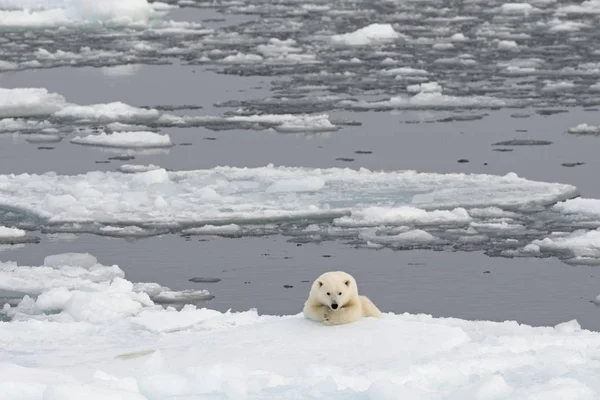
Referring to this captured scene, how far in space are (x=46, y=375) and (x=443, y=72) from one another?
11.0 m

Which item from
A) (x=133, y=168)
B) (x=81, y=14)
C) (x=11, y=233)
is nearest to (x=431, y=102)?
(x=133, y=168)

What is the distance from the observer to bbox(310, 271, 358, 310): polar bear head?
552 centimetres

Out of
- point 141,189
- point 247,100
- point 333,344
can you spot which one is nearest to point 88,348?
point 333,344

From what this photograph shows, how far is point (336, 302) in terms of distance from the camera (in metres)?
5.55

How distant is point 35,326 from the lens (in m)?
6.38

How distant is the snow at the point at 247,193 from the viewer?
9.08m

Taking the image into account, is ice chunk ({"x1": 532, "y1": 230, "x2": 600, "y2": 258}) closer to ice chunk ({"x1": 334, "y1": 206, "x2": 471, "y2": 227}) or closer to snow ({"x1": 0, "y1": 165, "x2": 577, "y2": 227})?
ice chunk ({"x1": 334, "y1": 206, "x2": 471, "y2": 227})

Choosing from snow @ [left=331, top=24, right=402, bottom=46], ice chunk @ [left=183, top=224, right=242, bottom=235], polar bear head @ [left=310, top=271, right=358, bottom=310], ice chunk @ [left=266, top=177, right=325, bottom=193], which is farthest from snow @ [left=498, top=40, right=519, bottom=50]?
polar bear head @ [left=310, top=271, right=358, bottom=310]

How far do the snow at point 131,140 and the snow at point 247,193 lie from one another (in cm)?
149

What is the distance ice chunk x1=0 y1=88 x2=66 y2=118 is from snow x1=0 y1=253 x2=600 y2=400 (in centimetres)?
652

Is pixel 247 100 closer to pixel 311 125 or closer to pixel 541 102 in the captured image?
pixel 311 125

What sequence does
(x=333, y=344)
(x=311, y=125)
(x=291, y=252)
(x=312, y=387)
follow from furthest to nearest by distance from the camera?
(x=311, y=125)
(x=291, y=252)
(x=333, y=344)
(x=312, y=387)

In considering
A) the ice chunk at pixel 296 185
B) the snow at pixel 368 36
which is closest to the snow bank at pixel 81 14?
the snow at pixel 368 36

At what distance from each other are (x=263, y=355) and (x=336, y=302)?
38 cm
